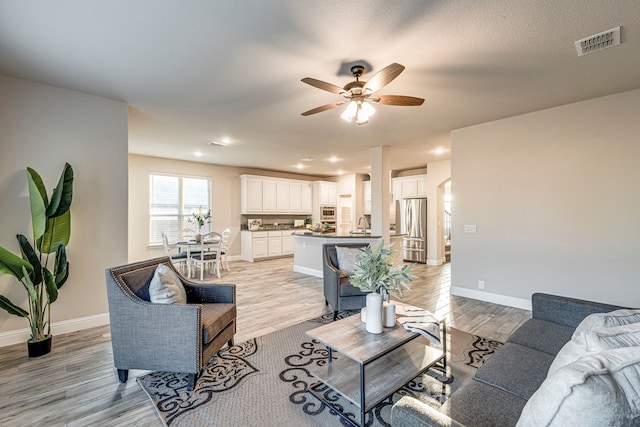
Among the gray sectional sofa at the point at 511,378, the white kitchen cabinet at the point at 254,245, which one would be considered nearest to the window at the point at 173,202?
the white kitchen cabinet at the point at 254,245

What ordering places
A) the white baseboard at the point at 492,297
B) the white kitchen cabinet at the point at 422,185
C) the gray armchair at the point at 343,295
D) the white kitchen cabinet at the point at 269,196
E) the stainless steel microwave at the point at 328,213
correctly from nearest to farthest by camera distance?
the gray armchair at the point at 343,295
the white baseboard at the point at 492,297
the white kitchen cabinet at the point at 422,185
the white kitchen cabinet at the point at 269,196
the stainless steel microwave at the point at 328,213

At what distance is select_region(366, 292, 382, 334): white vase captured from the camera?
2086 millimetres

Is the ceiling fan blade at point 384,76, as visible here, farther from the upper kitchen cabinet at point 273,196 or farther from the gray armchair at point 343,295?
the upper kitchen cabinet at point 273,196

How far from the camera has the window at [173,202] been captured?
6871mm

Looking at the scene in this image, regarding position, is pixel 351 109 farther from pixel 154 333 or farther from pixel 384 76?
pixel 154 333

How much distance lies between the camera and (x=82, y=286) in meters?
3.28

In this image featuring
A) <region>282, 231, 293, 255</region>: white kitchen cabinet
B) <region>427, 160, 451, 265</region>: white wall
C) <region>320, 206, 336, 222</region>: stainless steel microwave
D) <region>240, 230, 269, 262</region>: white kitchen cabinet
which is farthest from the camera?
<region>320, 206, 336, 222</region>: stainless steel microwave

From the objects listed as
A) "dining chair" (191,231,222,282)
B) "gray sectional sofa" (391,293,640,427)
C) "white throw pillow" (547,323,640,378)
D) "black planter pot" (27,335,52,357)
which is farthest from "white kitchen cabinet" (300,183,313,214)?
"white throw pillow" (547,323,640,378)

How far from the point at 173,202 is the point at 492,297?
7.28 m

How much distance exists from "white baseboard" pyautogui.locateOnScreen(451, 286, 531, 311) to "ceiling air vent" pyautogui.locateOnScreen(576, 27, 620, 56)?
3150mm

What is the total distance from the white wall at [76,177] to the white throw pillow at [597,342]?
4.28m

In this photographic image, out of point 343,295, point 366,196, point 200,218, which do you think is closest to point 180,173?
point 200,218

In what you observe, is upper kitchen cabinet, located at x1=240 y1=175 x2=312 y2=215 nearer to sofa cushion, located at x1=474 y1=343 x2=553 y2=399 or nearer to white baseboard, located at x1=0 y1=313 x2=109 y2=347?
white baseboard, located at x1=0 y1=313 x2=109 y2=347

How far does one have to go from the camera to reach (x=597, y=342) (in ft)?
3.40
